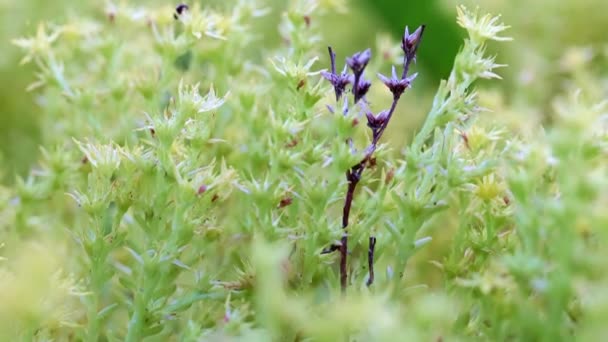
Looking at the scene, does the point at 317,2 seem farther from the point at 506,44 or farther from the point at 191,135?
the point at 506,44

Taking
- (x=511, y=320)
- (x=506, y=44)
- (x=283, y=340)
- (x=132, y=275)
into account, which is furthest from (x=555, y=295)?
(x=506, y=44)

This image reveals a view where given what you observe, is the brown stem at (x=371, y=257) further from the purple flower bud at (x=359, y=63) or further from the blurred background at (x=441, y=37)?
the blurred background at (x=441, y=37)

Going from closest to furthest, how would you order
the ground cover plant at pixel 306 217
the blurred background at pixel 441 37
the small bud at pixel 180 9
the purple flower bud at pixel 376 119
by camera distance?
the ground cover plant at pixel 306 217 < the purple flower bud at pixel 376 119 < the small bud at pixel 180 9 < the blurred background at pixel 441 37

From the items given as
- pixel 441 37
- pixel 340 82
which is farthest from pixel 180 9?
pixel 441 37

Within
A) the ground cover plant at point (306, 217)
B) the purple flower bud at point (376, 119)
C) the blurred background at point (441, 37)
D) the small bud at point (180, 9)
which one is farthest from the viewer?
the blurred background at point (441, 37)

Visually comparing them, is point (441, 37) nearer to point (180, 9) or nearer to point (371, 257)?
point (180, 9)

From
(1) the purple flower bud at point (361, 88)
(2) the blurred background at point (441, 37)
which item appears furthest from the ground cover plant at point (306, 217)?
(2) the blurred background at point (441, 37)

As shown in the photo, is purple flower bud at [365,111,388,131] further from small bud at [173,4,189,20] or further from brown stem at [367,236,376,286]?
small bud at [173,4,189,20]
